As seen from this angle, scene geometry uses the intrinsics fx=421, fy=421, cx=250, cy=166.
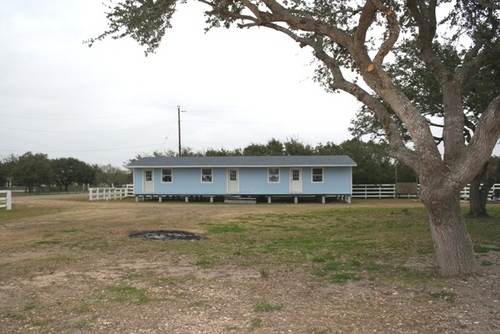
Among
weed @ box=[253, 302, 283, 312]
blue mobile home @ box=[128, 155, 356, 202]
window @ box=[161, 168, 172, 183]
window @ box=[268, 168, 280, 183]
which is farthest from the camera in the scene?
window @ box=[161, 168, 172, 183]

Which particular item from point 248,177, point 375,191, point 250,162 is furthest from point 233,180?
point 375,191

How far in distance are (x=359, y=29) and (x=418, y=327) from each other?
4443mm

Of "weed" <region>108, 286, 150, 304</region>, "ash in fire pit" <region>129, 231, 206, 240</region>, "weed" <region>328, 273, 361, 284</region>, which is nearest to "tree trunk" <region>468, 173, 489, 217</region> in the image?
"ash in fire pit" <region>129, 231, 206, 240</region>

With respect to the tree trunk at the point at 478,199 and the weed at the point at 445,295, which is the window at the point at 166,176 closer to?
the tree trunk at the point at 478,199

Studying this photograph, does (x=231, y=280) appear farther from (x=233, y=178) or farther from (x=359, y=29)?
(x=233, y=178)

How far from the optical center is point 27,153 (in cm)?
5478

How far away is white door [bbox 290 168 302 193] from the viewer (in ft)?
91.8

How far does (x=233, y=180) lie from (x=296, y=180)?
425 centimetres

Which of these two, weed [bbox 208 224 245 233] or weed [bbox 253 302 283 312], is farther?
weed [bbox 208 224 245 233]

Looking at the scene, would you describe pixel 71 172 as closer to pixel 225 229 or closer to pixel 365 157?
pixel 365 157

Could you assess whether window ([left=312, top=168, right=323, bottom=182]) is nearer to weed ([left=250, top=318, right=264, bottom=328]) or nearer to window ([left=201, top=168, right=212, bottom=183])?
window ([left=201, top=168, right=212, bottom=183])

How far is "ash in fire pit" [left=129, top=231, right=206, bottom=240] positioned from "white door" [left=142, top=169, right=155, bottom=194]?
1752cm

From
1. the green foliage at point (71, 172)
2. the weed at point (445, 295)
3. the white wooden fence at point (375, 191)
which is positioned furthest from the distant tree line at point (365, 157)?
the green foliage at point (71, 172)

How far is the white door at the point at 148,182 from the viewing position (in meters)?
29.3
